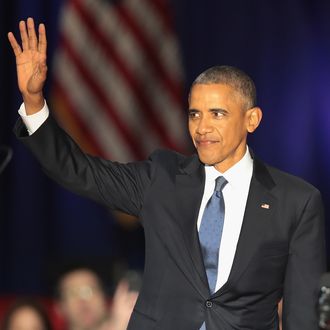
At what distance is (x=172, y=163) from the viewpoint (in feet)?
10.5

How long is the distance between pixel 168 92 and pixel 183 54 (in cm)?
35

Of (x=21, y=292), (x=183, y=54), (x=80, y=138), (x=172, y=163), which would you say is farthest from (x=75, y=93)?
(x=172, y=163)

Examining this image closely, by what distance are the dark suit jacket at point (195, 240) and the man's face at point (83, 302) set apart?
4.65 ft

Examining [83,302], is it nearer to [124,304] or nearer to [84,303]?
[84,303]

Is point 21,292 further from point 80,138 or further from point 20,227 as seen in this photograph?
point 80,138

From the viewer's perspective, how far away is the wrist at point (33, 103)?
2.95 m

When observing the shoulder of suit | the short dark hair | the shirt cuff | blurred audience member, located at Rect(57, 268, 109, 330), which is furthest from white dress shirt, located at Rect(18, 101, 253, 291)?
blurred audience member, located at Rect(57, 268, 109, 330)

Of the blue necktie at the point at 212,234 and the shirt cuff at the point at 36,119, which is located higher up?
the shirt cuff at the point at 36,119

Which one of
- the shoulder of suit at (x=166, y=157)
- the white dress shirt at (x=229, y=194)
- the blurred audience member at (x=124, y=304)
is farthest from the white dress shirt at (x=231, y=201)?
the blurred audience member at (x=124, y=304)

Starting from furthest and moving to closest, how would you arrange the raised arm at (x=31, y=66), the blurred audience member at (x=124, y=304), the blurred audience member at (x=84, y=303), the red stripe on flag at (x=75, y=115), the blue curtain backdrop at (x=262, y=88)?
the blue curtain backdrop at (x=262, y=88) < the red stripe on flag at (x=75, y=115) < the blurred audience member at (x=84, y=303) < the blurred audience member at (x=124, y=304) < the raised arm at (x=31, y=66)

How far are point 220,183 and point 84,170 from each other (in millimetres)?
416

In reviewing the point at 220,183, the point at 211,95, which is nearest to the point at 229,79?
the point at 211,95

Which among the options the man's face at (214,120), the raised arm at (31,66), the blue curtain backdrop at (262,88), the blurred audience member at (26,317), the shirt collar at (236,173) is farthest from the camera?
the blue curtain backdrop at (262,88)

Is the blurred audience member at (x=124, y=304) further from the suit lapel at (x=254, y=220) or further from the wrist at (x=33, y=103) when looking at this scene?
the wrist at (x=33, y=103)
